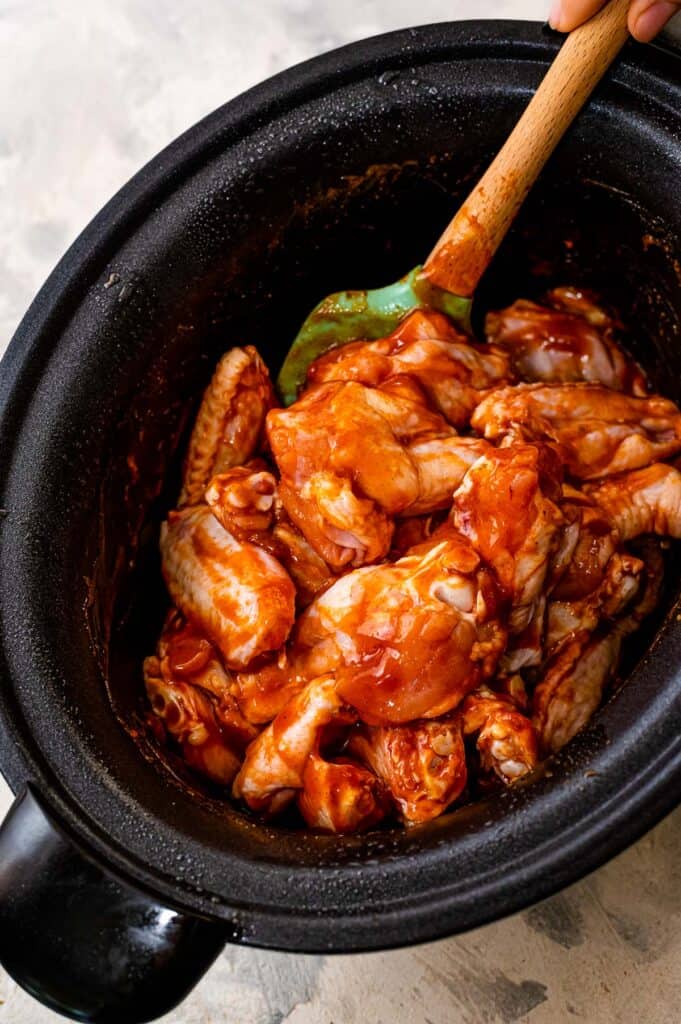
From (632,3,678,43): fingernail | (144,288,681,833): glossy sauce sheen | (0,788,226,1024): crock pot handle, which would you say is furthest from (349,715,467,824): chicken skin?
(632,3,678,43): fingernail

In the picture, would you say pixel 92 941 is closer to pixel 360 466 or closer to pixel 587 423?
pixel 360 466

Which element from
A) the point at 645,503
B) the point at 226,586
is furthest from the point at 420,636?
the point at 645,503

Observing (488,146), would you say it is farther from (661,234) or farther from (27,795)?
(27,795)

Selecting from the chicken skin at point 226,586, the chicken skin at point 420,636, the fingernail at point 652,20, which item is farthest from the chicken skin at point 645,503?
the fingernail at point 652,20

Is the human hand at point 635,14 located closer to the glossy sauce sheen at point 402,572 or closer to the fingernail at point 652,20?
the fingernail at point 652,20

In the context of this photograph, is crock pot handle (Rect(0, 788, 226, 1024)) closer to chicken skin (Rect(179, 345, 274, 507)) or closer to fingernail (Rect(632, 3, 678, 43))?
chicken skin (Rect(179, 345, 274, 507))
